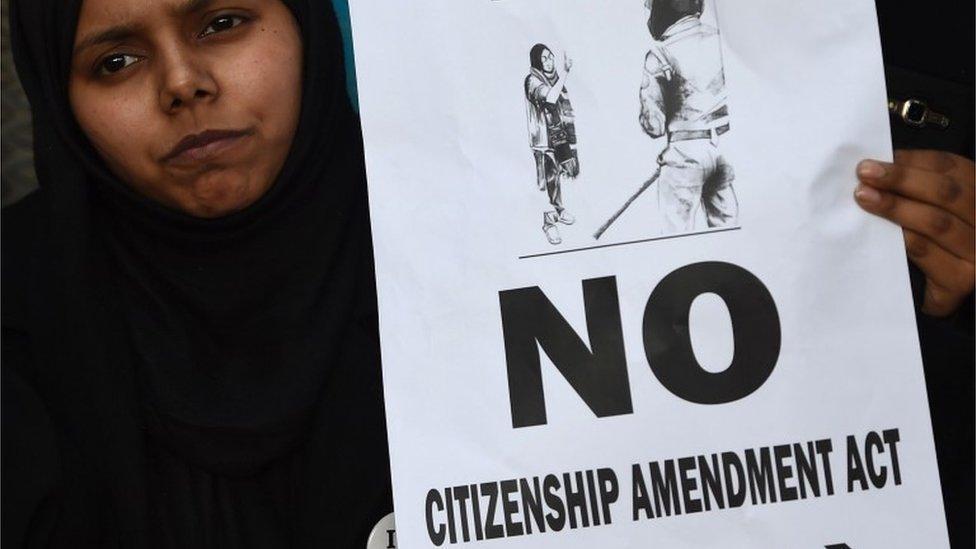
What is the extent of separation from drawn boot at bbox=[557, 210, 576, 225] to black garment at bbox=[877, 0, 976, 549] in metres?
0.49

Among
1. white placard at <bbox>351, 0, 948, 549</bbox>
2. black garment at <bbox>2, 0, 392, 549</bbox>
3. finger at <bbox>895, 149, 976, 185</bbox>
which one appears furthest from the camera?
black garment at <bbox>2, 0, 392, 549</bbox>

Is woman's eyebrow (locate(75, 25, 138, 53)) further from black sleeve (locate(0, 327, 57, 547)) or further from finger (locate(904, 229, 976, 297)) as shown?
finger (locate(904, 229, 976, 297))

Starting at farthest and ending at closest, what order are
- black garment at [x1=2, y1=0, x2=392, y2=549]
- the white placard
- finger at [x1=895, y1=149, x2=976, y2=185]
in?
black garment at [x1=2, y1=0, x2=392, y2=549] → finger at [x1=895, y1=149, x2=976, y2=185] → the white placard

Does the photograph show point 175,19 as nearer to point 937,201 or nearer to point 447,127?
point 447,127

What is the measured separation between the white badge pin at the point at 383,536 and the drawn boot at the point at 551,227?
429mm

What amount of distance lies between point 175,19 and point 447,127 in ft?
1.24

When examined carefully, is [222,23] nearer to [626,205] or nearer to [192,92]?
[192,92]

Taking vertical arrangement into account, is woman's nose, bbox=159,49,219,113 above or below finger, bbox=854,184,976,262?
above

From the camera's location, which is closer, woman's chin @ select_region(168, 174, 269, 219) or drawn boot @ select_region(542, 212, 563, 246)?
drawn boot @ select_region(542, 212, 563, 246)

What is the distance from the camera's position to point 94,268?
144 cm

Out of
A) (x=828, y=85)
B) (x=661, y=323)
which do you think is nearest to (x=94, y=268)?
(x=661, y=323)

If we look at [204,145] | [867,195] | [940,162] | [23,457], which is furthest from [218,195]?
[940,162]

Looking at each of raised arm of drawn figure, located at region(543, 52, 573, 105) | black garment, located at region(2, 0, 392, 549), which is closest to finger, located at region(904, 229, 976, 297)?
raised arm of drawn figure, located at region(543, 52, 573, 105)

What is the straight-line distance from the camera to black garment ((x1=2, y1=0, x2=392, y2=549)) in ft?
4.57
